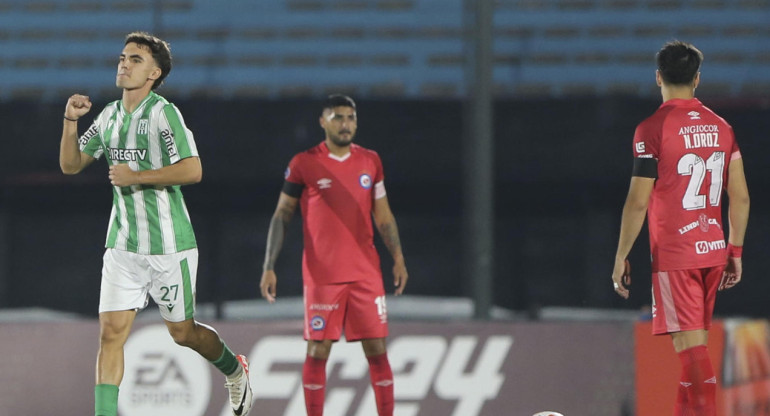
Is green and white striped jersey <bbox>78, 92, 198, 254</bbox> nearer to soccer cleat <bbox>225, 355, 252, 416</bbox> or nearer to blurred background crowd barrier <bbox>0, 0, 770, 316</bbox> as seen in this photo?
soccer cleat <bbox>225, 355, 252, 416</bbox>

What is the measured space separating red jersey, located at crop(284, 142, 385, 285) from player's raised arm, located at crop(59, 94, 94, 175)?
115cm

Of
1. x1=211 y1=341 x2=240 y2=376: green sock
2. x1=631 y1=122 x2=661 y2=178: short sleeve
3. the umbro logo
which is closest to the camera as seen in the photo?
x1=631 y1=122 x2=661 y2=178: short sleeve

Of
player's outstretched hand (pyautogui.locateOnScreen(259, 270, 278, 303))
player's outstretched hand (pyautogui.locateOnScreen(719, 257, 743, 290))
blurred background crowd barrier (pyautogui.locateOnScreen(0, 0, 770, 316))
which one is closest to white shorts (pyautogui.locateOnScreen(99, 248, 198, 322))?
player's outstretched hand (pyautogui.locateOnScreen(259, 270, 278, 303))

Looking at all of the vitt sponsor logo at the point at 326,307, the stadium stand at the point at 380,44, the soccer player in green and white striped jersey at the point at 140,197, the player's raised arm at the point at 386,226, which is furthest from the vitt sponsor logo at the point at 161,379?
the stadium stand at the point at 380,44

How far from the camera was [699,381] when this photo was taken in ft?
14.0

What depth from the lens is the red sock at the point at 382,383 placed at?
5.25 m

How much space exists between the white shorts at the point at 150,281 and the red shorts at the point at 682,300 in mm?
1721

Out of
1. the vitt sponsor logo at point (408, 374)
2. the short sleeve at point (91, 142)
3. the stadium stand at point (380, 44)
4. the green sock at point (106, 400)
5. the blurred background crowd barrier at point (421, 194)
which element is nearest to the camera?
the green sock at point (106, 400)

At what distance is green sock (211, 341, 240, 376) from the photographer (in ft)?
15.6

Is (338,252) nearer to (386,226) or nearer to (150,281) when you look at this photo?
(386,226)

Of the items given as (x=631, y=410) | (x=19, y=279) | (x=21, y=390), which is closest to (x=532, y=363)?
(x=631, y=410)

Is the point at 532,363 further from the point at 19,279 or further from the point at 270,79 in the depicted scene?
the point at 270,79

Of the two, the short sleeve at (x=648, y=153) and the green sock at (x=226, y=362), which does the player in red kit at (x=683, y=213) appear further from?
the green sock at (x=226, y=362)

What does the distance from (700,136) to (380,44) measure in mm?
7991
